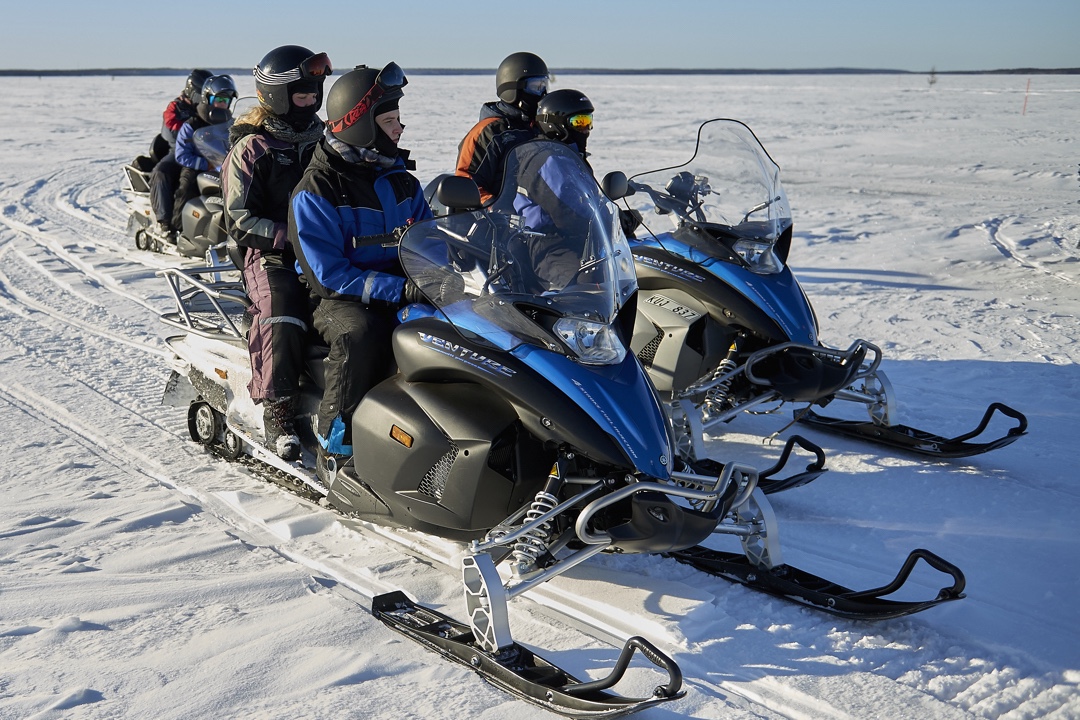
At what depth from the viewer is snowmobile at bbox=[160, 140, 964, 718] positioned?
3051 mm

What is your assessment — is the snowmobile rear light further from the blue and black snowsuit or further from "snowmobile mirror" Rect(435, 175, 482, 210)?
"snowmobile mirror" Rect(435, 175, 482, 210)

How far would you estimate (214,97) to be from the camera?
31.3ft

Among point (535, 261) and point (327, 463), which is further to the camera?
point (327, 463)

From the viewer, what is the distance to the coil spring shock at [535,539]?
307 centimetres

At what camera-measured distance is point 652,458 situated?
3.08m

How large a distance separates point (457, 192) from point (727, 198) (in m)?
2.52

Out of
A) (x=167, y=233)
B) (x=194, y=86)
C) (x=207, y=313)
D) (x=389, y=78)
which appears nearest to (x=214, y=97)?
(x=194, y=86)

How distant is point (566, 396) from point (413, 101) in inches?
1360

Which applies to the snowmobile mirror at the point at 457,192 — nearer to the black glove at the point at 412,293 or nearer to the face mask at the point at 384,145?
the black glove at the point at 412,293

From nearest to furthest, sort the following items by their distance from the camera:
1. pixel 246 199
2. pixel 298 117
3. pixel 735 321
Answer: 1. pixel 246 199
2. pixel 735 321
3. pixel 298 117

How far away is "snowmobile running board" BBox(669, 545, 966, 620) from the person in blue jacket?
1.40 metres

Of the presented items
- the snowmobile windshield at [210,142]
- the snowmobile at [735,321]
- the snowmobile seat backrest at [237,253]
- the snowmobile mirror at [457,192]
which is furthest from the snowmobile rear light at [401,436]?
the snowmobile windshield at [210,142]

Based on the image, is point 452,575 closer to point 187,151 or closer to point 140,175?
point 187,151

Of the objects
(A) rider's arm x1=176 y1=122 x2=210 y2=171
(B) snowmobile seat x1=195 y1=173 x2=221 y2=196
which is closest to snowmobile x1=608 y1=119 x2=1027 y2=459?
(B) snowmobile seat x1=195 y1=173 x2=221 y2=196
